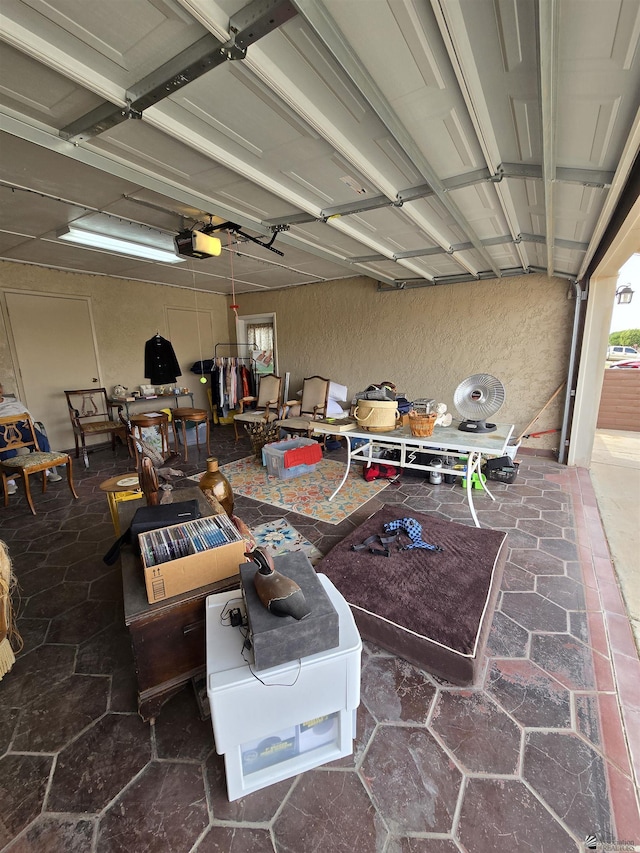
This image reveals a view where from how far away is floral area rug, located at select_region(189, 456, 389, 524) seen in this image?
11.7 feet

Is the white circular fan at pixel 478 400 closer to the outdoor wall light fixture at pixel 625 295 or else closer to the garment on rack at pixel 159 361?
the garment on rack at pixel 159 361

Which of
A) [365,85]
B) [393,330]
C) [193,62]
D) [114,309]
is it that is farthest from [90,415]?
[365,85]

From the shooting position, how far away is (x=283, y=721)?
125 centimetres

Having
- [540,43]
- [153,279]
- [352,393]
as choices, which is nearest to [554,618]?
[540,43]

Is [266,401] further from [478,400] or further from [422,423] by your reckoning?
[478,400]

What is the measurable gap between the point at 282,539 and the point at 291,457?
1.51 metres

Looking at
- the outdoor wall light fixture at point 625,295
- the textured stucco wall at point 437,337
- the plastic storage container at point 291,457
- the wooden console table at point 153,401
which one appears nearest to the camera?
the plastic storage container at point 291,457

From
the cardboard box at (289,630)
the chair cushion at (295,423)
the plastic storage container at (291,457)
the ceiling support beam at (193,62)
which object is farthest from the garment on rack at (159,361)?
the cardboard box at (289,630)

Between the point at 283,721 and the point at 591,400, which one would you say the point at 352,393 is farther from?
the point at 283,721

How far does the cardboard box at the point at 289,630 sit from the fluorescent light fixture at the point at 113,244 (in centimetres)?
394

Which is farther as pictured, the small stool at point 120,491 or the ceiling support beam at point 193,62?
the small stool at point 120,491

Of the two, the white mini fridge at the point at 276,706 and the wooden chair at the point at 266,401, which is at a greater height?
the wooden chair at the point at 266,401

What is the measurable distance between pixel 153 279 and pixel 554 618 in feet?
22.8

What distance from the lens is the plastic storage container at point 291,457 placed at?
14.4 ft
